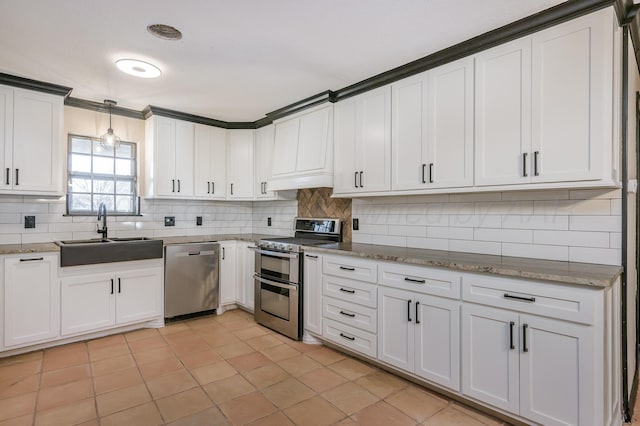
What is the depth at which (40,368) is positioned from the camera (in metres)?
2.72

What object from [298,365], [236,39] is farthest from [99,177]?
[298,365]

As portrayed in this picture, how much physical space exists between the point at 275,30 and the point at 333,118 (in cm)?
124

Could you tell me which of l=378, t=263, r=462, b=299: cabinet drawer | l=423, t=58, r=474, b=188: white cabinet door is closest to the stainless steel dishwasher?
l=378, t=263, r=462, b=299: cabinet drawer

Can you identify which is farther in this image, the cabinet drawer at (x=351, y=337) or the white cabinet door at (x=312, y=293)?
the white cabinet door at (x=312, y=293)

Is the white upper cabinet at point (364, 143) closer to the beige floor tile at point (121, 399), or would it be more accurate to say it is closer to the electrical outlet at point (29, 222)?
the beige floor tile at point (121, 399)

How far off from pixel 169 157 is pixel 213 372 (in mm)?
2472

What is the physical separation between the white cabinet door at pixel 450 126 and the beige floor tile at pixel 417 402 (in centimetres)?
144

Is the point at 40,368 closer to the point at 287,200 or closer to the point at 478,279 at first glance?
the point at 287,200

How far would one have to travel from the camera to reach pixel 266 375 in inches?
103

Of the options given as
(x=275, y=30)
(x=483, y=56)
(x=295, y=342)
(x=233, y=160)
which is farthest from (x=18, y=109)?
(x=483, y=56)

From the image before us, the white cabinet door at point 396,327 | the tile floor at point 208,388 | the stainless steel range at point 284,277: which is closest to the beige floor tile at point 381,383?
the tile floor at point 208,388

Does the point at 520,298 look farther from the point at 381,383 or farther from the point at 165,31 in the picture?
the point at 165,31

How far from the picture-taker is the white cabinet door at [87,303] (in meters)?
3.11

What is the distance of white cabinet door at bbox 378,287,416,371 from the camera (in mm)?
2422
